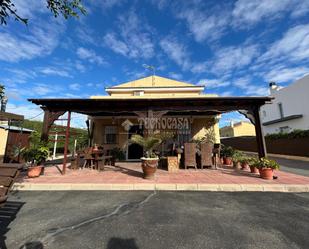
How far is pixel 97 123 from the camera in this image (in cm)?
1100

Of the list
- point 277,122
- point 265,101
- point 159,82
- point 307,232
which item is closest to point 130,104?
point 265,101

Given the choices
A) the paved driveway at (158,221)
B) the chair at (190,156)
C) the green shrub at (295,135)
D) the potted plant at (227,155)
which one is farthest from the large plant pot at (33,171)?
the green shrub at (295,135)

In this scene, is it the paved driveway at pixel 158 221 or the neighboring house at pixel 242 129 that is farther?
the neighboring house at pixel 242 129

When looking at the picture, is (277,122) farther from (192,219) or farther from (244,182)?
(192,219)

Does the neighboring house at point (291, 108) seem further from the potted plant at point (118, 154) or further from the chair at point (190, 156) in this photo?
the potted plant at point (118, 154)

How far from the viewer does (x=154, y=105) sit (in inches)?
288

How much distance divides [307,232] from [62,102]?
322 inches

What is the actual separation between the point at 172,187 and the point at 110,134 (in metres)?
7.30

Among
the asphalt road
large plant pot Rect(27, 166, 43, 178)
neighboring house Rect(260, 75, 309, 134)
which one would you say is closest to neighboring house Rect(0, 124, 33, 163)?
large plant pot Rect(27, 166, 43, 178)

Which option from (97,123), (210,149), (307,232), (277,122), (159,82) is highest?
(159,82)

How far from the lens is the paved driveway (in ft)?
7.77

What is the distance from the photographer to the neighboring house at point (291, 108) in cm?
1549

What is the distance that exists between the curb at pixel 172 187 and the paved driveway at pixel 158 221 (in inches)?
16.0

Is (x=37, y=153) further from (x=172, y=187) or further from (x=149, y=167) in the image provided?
(x=172, y=187)
